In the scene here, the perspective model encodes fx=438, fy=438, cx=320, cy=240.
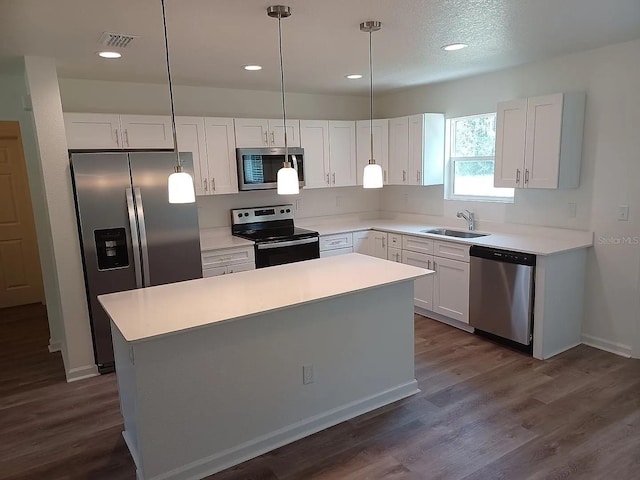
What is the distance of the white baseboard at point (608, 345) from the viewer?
3.61 meters

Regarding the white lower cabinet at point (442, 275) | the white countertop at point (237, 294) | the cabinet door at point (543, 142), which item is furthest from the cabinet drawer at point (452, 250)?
the white countertop at point (237, 294)

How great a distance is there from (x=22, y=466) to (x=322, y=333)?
1.89 m

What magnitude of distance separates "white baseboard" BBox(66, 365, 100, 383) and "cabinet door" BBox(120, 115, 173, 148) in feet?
6.36

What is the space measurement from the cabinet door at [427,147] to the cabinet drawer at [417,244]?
677mm

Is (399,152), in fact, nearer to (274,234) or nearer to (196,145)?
(274,234)

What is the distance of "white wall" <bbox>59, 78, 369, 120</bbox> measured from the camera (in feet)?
13.2

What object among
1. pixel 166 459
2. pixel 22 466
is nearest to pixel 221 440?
pixel 166 459

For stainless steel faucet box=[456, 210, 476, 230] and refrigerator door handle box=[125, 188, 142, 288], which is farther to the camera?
stainless steel faucet box=[456, 210, 476, 230]

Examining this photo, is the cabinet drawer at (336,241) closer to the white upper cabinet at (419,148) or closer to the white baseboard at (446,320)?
the white upper cabinet at (419,148)

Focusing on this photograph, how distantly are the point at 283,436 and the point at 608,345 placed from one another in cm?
290

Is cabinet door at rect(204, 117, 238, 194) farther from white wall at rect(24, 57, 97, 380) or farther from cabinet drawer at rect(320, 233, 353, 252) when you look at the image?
white wall at rect(24, 57, 97, 380)

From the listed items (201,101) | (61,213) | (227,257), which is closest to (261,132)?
(201,101)

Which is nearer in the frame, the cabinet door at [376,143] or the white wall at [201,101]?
the white wall at [201,101]

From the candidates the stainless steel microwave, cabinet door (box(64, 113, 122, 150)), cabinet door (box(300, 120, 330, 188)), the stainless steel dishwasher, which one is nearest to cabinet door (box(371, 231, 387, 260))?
cabinet door (box(300, 120, 330, 188))
